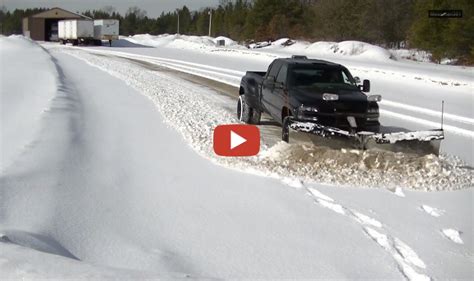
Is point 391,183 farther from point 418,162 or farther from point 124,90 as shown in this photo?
point 124,90

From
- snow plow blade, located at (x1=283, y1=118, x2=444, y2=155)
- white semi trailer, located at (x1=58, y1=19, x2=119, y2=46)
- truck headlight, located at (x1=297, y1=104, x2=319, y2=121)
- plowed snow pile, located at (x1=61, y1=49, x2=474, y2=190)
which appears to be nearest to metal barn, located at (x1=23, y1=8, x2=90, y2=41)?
white semi trailer, located at (x1=58, y1=19, x2=119, y2=46)

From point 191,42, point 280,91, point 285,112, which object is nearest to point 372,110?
point 285,112

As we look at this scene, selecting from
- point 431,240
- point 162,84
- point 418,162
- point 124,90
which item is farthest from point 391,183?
point 162,84

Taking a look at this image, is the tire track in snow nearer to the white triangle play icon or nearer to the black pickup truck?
the black pickup truck

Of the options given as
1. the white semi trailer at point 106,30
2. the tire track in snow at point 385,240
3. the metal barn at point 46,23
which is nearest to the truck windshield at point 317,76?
the tire track in snow at point 385,240

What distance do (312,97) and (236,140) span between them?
1674mm

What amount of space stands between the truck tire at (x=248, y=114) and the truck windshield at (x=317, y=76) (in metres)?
1.80

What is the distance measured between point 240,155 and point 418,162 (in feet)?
9.16

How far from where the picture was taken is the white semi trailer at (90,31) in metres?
69.6

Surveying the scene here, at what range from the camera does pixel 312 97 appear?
30.7ft

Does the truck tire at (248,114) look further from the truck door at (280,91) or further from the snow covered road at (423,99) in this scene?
the snow covered road at (423,99)

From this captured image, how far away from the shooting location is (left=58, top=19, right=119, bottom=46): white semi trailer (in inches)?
2739

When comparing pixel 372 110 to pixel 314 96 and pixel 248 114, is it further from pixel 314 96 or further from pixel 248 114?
pixel 248 114

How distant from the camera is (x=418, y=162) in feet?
26.1
